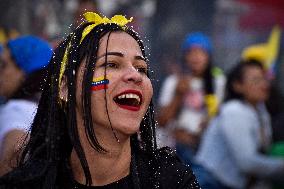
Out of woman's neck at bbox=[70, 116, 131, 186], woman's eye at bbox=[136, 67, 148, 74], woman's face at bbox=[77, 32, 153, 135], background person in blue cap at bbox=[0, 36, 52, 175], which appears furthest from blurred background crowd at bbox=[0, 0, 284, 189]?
woman's neck at bbox=[70, 116, 131, 186]

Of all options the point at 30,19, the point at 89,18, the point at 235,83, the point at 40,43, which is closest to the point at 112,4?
the point at 30,19

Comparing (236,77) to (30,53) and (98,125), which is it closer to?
(30,53)

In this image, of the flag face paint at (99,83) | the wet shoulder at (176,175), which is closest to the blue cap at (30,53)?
the flag face paint at (99,83)

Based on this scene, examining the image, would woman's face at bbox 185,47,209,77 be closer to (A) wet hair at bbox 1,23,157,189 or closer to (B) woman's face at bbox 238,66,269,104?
(B) woman's face at bbox 238,66,269,104

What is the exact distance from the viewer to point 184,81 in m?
6.92

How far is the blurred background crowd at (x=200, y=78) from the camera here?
4.40 m

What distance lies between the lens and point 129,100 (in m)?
2.90

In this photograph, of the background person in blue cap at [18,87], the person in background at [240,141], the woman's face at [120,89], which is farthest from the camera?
the person in background at [240,141]

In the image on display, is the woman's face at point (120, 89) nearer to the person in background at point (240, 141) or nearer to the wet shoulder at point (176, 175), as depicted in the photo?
the wet shoulder at point (176, 175)

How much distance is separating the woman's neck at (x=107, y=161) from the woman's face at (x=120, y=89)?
0.22 ft

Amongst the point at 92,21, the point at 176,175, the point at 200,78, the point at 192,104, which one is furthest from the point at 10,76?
the point at 200,78

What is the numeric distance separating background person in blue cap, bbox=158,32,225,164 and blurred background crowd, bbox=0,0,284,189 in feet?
0.03

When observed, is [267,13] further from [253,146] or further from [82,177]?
[82,177]

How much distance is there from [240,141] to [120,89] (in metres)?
2.85
